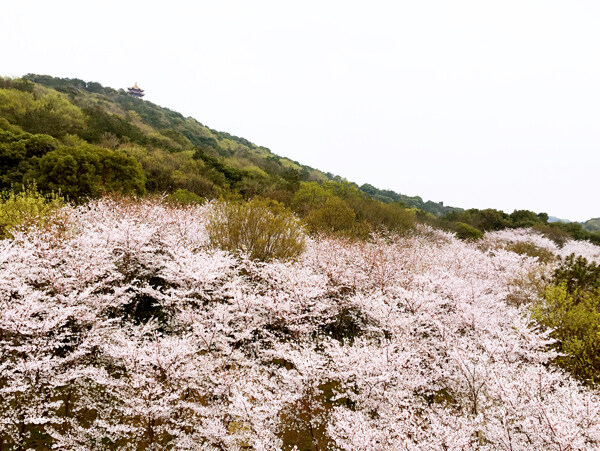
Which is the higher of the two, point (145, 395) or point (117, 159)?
point (117, 159)

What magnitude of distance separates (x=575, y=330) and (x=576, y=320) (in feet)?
1.28

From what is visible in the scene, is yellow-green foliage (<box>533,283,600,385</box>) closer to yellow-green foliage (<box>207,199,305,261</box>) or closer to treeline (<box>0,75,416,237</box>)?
yellow-green foliage (<box>207,199,305,261</box>)

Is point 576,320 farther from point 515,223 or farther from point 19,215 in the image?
point 515,223

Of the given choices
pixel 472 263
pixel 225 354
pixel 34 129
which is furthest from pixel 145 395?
pixel 34 129

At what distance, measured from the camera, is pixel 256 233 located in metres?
17.2

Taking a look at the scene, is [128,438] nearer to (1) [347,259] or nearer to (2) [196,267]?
(2) [196,267]

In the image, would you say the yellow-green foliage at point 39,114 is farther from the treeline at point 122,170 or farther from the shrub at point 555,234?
the shrub at point 555,234

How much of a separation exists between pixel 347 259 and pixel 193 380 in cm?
1061

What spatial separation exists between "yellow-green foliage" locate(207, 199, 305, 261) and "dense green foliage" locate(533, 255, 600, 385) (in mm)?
11402

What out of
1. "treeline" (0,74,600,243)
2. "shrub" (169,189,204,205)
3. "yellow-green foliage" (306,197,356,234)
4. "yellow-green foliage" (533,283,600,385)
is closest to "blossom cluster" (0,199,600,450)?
"yellow-green foliage" (533,283,600,385)

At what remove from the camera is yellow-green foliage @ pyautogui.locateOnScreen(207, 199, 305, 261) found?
1691 centimetres

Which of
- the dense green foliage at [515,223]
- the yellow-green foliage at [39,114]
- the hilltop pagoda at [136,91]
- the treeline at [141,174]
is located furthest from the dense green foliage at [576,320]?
the hilltop pagoda at [136,91]

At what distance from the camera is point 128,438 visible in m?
9.01

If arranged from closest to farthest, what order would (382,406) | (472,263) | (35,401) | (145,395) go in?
(145,395) < (35,401) < (382,406) < (472,263)
